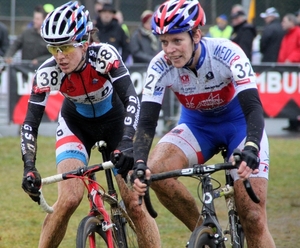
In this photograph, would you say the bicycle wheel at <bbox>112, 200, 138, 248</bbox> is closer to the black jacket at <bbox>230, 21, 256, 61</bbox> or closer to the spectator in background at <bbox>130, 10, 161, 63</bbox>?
the black jacket at <bbox>230, 21, 256, 61</bbox>

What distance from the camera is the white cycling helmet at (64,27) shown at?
218 inches

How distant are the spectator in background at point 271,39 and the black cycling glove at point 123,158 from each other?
34.0 feet

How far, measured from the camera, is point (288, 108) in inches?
562

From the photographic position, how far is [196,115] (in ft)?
19.8

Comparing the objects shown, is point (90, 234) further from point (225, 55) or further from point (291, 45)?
point (291, 45)

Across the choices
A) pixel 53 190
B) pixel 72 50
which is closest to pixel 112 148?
pixel 72 50

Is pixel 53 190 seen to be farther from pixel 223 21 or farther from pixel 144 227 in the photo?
pixel 223 21

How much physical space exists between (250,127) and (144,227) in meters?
Answer: 1.50

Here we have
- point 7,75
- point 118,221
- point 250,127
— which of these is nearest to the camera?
point 250,127

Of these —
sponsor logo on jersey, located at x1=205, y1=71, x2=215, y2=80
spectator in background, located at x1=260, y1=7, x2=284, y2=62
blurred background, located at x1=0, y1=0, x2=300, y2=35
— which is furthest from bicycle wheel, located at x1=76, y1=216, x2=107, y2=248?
blurred background, located at x1=0, y1=0, x2=300, y2=35

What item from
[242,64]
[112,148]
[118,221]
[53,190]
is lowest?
[53,190]

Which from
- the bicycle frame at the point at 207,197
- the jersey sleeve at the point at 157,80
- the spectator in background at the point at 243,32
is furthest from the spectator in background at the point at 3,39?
the bicycle frame at the point at 207,197

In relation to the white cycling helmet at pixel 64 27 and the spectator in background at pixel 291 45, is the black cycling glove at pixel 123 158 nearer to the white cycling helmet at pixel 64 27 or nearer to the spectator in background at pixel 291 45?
the white cycling helmet at pixel 64 27

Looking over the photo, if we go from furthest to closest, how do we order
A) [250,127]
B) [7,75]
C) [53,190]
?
[7,75] → [53,190] → [250,127]
